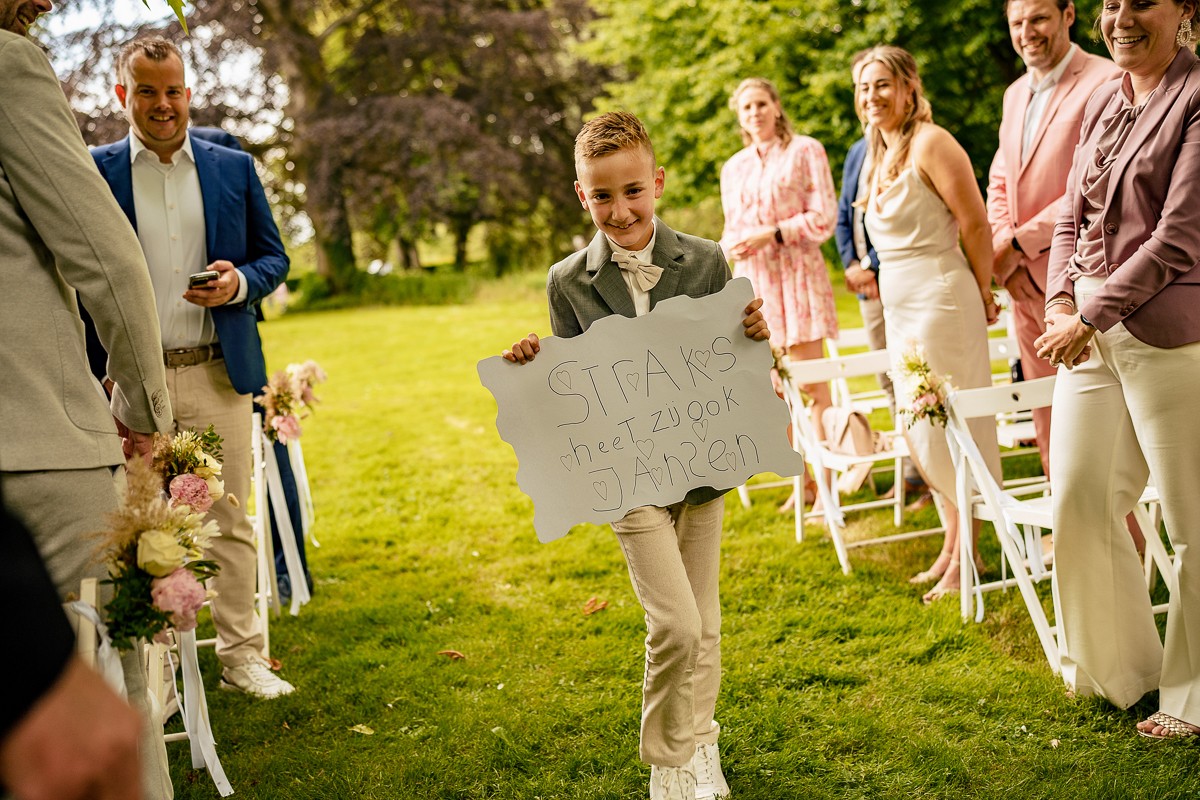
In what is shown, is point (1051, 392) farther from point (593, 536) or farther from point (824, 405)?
point (593, 536)

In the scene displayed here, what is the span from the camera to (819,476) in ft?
19.0

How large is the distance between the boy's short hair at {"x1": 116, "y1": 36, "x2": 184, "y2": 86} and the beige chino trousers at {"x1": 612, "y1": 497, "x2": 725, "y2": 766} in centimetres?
266

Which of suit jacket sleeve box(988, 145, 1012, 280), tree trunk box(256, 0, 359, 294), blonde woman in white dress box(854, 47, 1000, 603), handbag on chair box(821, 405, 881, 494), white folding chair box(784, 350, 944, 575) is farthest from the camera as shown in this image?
tree trunk box(256, 0, 359, 294)

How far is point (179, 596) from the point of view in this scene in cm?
238

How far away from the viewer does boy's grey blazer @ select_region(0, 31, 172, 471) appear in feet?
7.50

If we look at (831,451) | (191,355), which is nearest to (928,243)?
(831,451)

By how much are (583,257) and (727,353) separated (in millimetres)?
555

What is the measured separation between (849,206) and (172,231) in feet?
13.9

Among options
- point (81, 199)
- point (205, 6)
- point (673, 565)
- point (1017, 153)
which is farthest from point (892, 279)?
point (205, 6)

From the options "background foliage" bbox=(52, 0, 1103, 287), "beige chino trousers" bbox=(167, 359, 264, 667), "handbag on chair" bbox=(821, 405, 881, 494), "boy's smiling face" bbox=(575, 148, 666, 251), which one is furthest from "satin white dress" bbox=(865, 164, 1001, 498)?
"background foliage" bbox=(52, 0, 1103, 287)

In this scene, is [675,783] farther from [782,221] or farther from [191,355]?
[782,221]

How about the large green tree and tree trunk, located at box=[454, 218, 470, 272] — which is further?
tree trunk, located at box=[454, 218, 470, 272]

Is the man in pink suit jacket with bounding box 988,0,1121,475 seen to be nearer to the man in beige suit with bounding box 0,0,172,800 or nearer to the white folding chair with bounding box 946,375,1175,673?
the white folding chair with bounding box 946,375,1175,673

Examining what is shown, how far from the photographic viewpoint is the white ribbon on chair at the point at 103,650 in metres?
2.27
